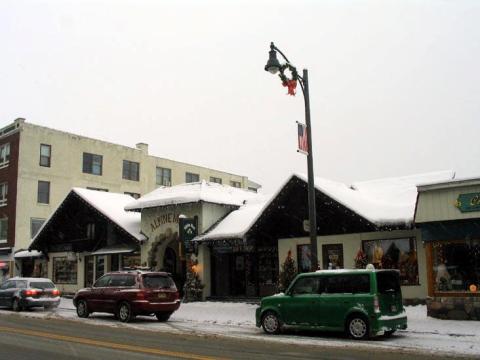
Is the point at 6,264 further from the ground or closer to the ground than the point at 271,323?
further from the ground

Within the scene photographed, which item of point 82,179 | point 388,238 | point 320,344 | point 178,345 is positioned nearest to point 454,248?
point 388,238

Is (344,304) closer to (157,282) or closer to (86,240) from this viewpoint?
(157,282)

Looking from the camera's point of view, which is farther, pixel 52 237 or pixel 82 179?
pixel 82 179

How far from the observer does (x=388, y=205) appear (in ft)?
76.5

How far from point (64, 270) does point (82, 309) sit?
Answer: 16.6 meters

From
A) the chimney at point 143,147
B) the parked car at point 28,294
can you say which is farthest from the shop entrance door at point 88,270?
the chimney at point 143,147

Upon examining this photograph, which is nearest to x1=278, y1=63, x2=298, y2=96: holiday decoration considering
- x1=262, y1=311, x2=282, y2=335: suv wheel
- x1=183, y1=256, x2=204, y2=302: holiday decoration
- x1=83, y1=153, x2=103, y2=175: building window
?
x1=262, y1=311, x2=282, y2=335: suv wheel

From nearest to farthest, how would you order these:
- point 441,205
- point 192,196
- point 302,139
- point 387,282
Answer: point 387,282 → point 302,139 → point 441,205 → point 192,196

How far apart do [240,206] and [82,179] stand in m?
22.9

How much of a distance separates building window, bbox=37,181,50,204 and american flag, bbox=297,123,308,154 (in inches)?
1316

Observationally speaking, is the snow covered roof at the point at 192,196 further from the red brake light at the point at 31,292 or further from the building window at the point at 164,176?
the building window at the point at 164,176

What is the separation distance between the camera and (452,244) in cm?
1788

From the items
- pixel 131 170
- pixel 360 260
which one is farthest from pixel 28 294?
pixel 131 170

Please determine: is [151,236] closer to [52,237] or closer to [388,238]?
[52,237]
